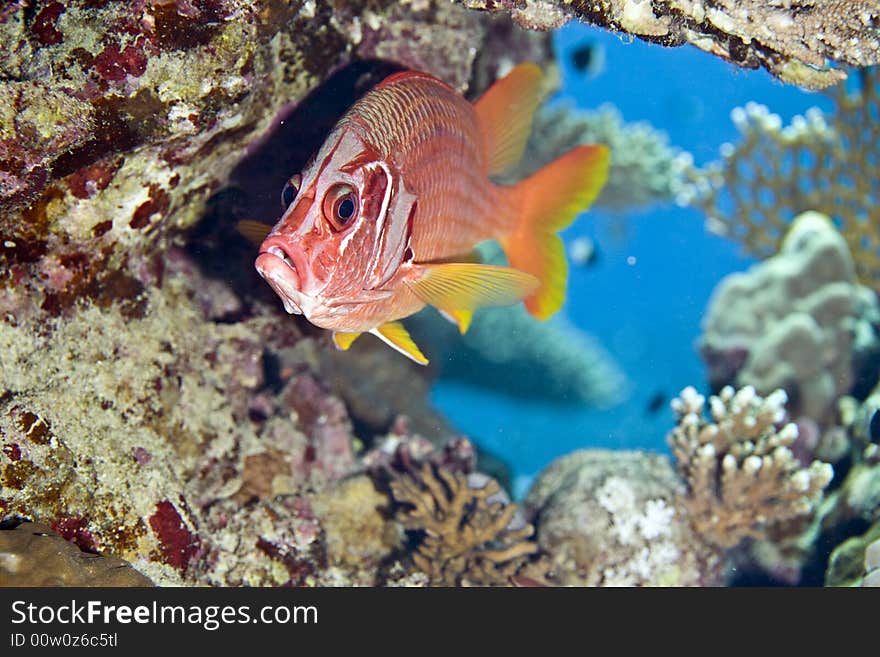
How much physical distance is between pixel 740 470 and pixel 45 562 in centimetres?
414

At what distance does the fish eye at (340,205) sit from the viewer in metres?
1.99

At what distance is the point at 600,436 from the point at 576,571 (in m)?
8.41

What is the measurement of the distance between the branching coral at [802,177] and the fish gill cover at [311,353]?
3 centimetres

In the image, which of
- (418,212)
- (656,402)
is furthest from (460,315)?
(656,402)

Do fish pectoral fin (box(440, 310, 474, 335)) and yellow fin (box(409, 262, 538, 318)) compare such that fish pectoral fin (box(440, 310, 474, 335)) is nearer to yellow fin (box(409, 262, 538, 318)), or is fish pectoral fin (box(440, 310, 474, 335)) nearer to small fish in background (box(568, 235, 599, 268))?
yellow fin (box(409, 262, 538, 318))

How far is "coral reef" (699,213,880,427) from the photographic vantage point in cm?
544

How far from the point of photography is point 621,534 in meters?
4.09

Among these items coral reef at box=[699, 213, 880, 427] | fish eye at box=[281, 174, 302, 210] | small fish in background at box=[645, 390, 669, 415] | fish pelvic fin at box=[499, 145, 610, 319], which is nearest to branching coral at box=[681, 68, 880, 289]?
coral reef at box=[699, 213, 880, 427]

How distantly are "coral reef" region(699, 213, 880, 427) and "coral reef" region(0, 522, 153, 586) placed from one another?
17.6 ft

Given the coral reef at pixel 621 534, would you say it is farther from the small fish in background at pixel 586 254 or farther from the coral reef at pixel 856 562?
the small fish in background at pixel 586 254

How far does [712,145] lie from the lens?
20391 mm

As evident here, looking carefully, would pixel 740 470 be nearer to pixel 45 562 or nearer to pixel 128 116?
pixel 45 562

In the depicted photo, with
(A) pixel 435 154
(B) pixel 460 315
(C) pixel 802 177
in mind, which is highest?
(C) pixel 802 177
